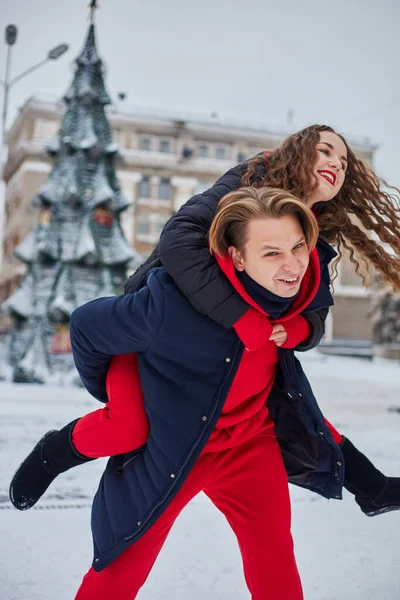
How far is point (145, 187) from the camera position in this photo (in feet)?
95.0

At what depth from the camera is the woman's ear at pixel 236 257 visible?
1.45m

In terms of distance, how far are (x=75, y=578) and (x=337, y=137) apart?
173 centimetres

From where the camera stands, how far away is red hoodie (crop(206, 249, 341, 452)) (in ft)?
4.66

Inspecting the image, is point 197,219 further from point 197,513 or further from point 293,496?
point 293,496

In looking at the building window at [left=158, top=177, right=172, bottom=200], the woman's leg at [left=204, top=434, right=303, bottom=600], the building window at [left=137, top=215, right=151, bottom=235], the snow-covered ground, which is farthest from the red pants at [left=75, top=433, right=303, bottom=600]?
the building window at [left=158, top=177, right=172, bottom=200]

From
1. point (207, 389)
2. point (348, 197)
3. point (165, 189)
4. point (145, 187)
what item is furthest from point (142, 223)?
point (207, 389)

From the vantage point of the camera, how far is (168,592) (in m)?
1.95

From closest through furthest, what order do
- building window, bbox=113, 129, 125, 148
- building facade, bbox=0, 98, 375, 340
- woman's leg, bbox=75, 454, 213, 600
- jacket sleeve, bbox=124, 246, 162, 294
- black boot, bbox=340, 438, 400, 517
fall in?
woman's leg, bbox=75, 454, 213, 600, jacket sleeve, bbox=124, 246, 162, 294, black boot, bbox=340, 438, 400, 517, building facade, bbox=0, 98, 375, 340, building window, bbox=113, 129, 125, 148

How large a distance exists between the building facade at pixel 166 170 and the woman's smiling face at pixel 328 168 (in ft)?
86.3

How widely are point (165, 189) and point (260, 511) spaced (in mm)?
28347

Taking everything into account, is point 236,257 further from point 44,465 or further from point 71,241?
point 71,241

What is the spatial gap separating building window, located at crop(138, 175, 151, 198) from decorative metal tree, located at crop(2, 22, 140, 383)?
19617 millimetres

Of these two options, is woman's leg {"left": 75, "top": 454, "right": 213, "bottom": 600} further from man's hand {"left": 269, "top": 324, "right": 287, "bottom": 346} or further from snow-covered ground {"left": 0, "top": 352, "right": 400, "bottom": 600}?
snow-covered ground {"left": 0, "top": 352, "right": 400, "bottom": 600}

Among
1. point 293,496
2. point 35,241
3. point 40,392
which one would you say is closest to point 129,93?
point 35,241
